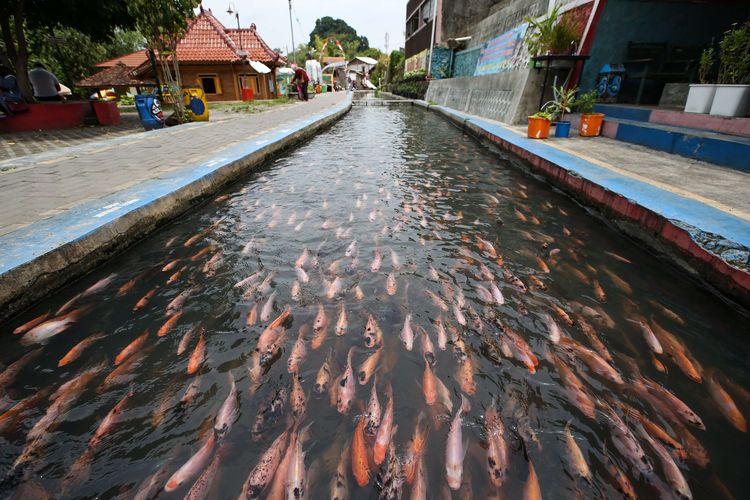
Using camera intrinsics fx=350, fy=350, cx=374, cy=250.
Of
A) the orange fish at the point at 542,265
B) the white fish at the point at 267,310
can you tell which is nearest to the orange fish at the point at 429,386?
the white fish at the point at 267,310

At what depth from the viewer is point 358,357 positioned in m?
2.87

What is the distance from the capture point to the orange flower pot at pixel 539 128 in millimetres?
8859

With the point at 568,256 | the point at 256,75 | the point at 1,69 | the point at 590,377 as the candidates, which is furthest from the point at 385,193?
the point at 256,75

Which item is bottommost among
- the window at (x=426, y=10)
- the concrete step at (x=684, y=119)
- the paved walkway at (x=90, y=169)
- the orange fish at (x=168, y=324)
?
the orange fish at (x=168, y=324)

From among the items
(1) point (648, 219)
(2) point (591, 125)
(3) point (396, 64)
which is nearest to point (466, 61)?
(2) point (591, 125)

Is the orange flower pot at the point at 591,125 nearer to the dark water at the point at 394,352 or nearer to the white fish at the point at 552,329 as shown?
the dark water at the point at 394,352

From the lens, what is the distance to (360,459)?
2072mm

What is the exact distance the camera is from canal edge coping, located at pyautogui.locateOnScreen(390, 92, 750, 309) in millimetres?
3348

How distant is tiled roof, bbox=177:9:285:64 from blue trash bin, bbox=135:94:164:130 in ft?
53.3

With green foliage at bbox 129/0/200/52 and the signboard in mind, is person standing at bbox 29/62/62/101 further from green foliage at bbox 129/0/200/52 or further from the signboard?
the signboard

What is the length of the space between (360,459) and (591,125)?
9.87m

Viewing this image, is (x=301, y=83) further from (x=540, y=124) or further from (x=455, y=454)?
(x=455, y=454)

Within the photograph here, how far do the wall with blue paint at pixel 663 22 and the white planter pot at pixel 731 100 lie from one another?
4541mm

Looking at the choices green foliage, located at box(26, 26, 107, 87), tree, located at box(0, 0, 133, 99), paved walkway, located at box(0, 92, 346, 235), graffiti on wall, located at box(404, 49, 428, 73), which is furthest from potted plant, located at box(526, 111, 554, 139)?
green foliage, located at box(26, 26, 107, 87)
